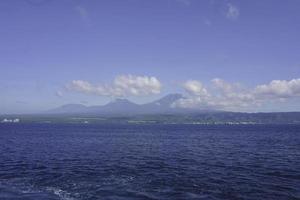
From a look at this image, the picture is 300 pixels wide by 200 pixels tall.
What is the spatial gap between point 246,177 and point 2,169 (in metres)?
46.0

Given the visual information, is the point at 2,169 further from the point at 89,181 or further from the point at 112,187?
the point at 112,187

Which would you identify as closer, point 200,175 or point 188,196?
point 188,196

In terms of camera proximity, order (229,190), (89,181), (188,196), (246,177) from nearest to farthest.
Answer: (188,196)
(229,190)
(89,181)
(246,177)

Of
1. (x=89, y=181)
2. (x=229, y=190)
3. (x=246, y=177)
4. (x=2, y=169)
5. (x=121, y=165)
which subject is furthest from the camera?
(x=121, y=165)

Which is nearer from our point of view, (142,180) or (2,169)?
(142,180)

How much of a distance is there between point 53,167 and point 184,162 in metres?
27.9

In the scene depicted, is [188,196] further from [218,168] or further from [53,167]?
[53,167]

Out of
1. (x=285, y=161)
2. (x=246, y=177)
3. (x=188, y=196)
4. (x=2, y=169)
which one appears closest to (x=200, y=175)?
(x=246, y=177)

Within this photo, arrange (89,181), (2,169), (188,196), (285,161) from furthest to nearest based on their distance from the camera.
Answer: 1. (285,161)
2. (2,169)
3. (89,181)
4. (188,196)

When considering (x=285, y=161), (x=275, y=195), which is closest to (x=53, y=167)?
(x=275, y=195)

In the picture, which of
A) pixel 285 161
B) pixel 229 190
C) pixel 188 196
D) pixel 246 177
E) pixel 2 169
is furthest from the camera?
pixel 285 161

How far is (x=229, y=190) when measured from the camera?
5353cm

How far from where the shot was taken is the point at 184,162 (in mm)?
83312

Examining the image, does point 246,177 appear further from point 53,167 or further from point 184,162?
point 53,167
